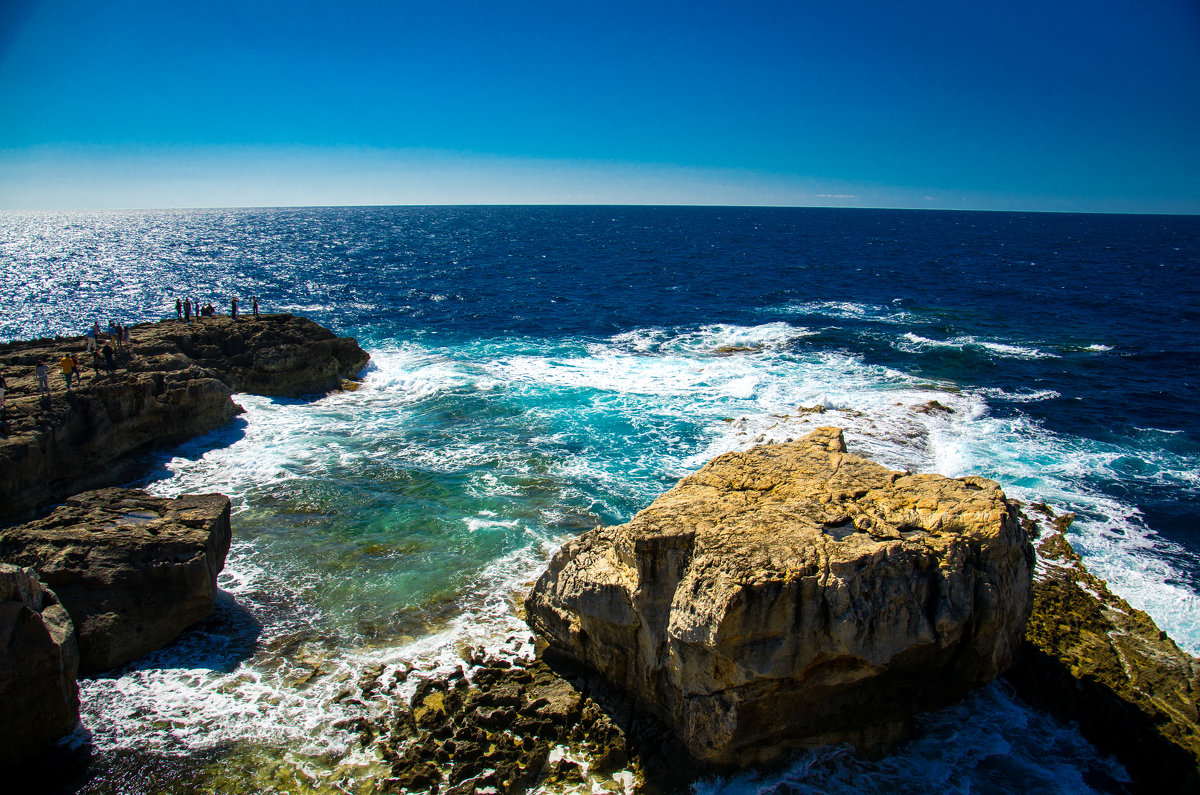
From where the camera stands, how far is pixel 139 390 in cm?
2491

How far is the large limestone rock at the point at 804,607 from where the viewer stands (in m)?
10.6

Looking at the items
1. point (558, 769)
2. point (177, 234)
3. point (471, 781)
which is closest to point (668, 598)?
point (558, 769)

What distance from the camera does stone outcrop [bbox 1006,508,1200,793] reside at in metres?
11.5

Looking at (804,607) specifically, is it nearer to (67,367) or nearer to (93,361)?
(67,367)

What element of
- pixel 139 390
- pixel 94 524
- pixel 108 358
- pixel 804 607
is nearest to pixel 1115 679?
pixel 804 607

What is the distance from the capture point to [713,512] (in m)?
12.8

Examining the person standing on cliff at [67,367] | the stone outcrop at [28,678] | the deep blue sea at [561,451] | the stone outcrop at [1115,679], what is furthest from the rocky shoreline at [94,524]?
the stone outcrop at [1115,679]

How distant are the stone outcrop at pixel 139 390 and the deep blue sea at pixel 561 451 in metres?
1.47

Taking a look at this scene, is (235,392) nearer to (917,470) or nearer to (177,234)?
(917,470)

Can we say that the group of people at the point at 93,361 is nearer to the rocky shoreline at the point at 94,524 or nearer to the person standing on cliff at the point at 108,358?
the person standing on cliff at the point at 108,358

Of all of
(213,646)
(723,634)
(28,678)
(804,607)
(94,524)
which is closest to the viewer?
(723,634)

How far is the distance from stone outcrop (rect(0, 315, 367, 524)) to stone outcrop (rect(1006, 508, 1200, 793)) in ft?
92.2

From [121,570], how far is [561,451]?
15.4 meters

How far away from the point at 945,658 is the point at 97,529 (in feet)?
62.3
